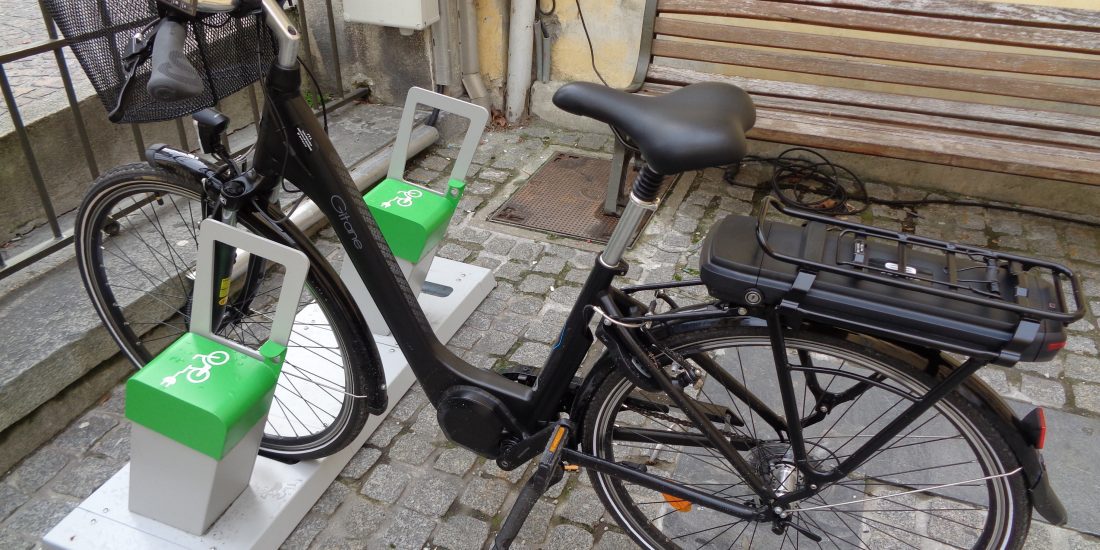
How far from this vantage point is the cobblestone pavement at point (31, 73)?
3.50m

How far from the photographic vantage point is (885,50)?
3836mm

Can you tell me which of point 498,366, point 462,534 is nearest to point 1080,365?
point 498,366

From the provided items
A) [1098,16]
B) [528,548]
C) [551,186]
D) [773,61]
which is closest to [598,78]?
[551,186]

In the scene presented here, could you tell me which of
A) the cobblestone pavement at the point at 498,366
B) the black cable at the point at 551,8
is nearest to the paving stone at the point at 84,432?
the cobblestone pavement at the point at 498,366

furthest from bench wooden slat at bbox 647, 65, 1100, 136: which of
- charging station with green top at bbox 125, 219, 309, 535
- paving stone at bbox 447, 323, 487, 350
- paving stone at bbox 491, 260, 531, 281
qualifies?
charging station with green top at bbox 125, 219, 309, 535

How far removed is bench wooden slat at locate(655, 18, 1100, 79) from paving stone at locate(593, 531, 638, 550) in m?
2.71

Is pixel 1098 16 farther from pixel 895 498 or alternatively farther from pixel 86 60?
pixel 86 60

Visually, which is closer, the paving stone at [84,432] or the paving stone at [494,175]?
the paving stone at [84,432]

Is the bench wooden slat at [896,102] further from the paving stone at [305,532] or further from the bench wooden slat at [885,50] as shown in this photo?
the paving stone at [305,532]

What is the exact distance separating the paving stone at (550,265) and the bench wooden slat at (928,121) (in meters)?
0.94

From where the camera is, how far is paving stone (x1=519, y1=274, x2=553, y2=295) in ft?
11.4

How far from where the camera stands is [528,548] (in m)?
2.32

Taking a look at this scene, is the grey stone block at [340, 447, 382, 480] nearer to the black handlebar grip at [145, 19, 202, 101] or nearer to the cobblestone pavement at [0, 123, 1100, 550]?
the cobblestone pavement at [0, 123, 1100, 550]

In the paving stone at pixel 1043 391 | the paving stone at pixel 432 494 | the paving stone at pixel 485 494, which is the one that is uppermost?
the paving stone at pixel 1043 391
